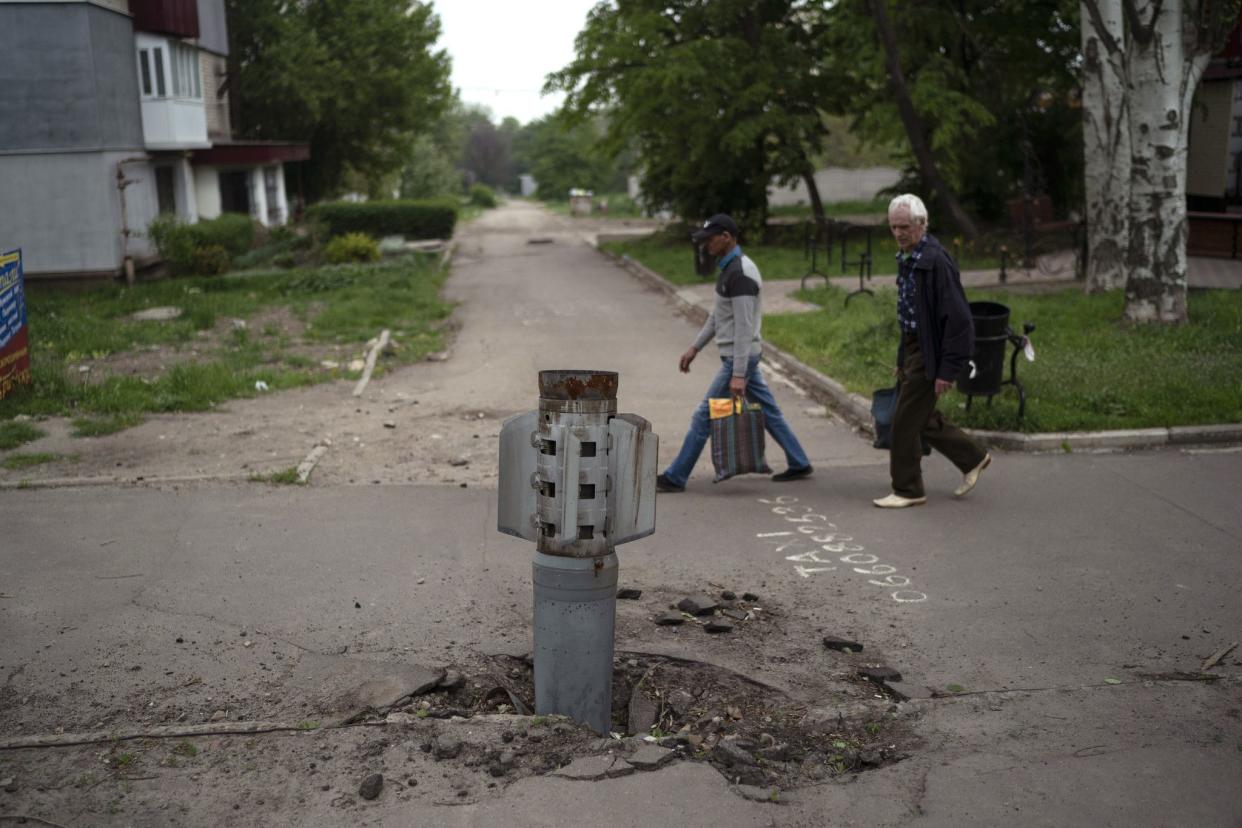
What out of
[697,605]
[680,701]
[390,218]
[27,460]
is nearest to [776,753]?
[680,701]

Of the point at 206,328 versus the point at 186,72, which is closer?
the point at 206,328

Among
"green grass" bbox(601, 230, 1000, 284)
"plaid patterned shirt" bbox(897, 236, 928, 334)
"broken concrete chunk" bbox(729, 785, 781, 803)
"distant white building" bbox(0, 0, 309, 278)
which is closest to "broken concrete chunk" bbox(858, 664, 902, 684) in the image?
"broken concrete chunk" bbox(729, 785, 781, 803)

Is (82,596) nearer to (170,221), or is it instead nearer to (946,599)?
(946,599)

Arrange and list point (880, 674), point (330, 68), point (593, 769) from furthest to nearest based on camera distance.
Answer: point (330, 68), point (880, 674), point (593, 769)

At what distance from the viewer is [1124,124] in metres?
16.5

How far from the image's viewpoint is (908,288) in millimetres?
7910

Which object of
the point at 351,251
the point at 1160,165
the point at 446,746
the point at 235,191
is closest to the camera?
the point at 446,746

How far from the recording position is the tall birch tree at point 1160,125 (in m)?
13.2

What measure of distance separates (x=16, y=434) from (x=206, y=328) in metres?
7.59

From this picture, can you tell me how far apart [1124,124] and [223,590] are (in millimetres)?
13996

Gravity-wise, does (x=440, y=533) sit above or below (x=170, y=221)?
below

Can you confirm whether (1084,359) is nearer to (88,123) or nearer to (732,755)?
(732,755)

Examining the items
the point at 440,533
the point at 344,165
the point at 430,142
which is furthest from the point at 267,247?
the point at 430,142

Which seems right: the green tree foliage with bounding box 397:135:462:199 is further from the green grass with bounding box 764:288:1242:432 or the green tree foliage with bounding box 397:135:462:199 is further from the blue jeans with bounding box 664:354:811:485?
the blue jeans with bounding box 664:354:811:485
